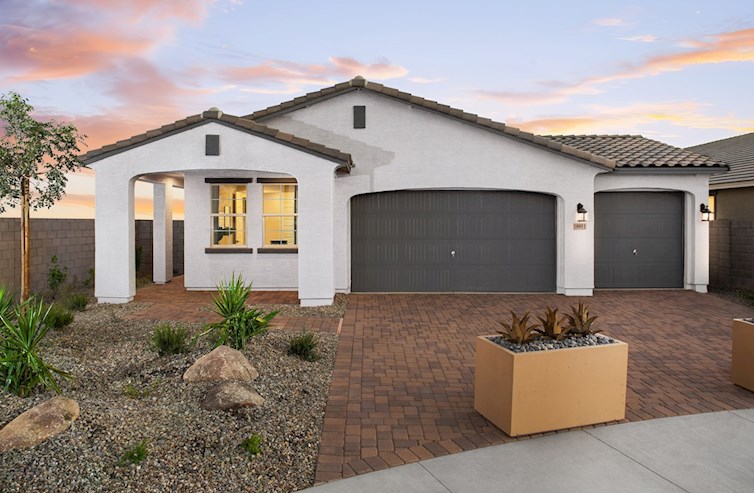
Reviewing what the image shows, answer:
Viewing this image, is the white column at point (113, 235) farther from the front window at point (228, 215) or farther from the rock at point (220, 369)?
the rock at point (220, 369)

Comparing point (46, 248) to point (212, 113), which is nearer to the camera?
point (212, 113)

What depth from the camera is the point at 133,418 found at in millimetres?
4977

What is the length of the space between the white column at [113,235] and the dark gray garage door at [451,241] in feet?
17.7

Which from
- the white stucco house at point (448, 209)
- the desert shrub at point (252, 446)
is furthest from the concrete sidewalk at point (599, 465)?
the white stucco house at point (448, 209)

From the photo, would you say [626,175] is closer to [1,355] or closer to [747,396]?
[747,396]

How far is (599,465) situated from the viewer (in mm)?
4516

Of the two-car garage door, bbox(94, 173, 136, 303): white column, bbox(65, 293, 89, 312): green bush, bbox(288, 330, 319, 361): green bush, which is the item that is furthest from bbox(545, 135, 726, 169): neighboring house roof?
bbox(65, 293, 89, 312): green bush

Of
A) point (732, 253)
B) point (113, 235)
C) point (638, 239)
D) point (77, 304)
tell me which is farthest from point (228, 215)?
point (732, 253)

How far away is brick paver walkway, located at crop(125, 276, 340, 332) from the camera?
10.1 m

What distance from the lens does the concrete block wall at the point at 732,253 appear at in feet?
49.0

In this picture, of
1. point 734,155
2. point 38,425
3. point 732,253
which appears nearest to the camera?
point 38,425

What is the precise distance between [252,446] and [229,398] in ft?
3.20

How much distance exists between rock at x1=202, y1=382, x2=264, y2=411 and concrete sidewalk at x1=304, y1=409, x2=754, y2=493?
5.19 feet

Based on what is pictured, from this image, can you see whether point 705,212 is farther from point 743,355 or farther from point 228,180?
point 228,180
